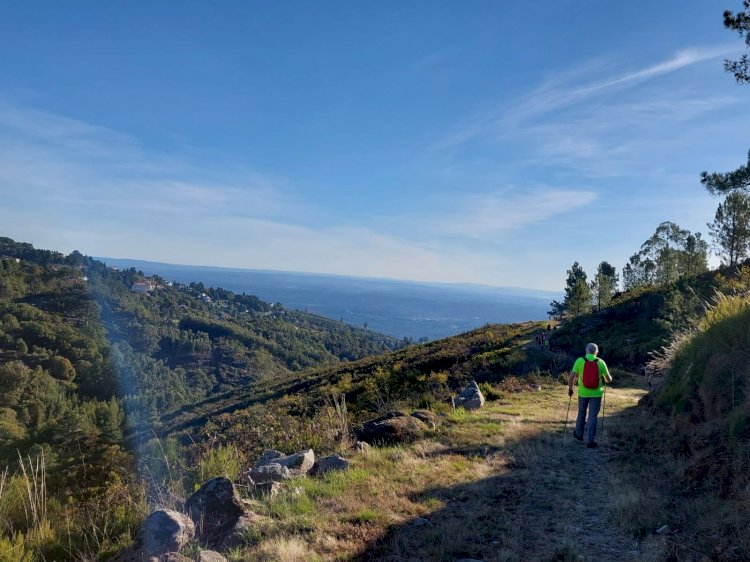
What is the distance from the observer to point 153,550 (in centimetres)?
399

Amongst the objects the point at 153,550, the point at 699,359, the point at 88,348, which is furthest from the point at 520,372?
the point at 88,348

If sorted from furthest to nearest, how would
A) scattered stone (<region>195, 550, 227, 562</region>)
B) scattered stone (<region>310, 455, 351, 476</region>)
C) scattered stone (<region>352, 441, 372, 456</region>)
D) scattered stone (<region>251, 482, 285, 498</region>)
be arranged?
scattered stone (<region>352, 441, 372, 456</region>), scattered stone (<region>310, 455, 351, 476</region>), scattered stone (<region>251, 482, 285, 498</region>), scattered stone (<region>195, 550, 227, 562</region>)

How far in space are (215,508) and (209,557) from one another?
880mm

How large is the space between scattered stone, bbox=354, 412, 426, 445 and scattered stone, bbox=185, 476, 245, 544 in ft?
11.7

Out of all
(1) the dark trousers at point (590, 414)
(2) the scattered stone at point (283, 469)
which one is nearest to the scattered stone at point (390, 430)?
(2) the scattered stone at point (283, 469)

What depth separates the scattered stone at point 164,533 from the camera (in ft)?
13.2

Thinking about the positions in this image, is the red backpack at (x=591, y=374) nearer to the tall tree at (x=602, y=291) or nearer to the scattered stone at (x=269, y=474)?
the scattered stone at (x=269, y=474)

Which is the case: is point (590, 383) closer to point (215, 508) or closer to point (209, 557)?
point (215, 508)

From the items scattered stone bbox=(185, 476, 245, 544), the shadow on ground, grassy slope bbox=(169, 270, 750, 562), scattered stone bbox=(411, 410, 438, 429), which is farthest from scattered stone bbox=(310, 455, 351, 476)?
scattered stone bbox=(411, 410, 438, 429)

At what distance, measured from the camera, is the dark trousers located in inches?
319

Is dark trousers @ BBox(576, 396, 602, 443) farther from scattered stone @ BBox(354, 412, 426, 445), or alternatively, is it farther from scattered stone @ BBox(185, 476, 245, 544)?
scattered stone @ BBox(185, 476, 245, 544)

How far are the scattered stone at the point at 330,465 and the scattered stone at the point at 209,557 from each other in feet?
7.94

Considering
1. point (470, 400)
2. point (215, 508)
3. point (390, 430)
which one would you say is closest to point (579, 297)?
point (470, 400)

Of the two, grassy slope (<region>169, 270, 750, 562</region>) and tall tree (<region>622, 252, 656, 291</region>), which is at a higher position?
tall tree (<region>622, 252, 656, 291</region>)
